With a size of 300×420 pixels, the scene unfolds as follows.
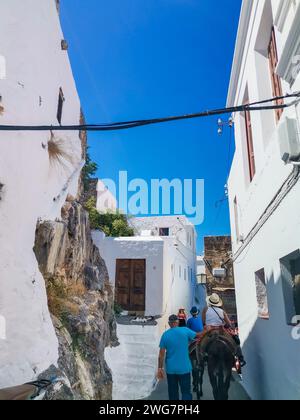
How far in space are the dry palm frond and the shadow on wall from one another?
488 centimetres

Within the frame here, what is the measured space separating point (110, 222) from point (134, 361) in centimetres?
973

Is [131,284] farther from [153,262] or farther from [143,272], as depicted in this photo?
[153,262]

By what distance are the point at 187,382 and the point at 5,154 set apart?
4514mm

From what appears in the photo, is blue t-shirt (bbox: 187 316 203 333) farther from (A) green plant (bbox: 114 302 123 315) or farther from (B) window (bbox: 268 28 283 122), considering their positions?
(A) green plant (bbox: 114 302 123 315)

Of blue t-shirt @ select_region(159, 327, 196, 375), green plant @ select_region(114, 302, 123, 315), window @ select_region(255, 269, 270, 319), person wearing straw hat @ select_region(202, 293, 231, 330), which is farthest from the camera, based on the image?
green plant @ select_region(114, 302, 123, 315)

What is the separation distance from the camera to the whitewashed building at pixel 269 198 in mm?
3738

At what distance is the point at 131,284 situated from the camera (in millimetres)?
13195

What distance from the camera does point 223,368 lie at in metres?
5.17

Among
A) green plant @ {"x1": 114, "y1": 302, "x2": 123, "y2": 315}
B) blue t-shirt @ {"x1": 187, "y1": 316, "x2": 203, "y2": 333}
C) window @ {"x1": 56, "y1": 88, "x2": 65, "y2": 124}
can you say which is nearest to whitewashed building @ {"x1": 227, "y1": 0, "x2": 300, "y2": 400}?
blue t-shirt @ {"x1": 187, "y1": 316, "x2": 203, "y2": 333}

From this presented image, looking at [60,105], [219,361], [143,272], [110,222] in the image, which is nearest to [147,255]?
[143,272]

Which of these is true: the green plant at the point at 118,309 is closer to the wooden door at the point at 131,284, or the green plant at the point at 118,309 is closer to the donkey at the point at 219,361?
the wooden door at the point at 131,284

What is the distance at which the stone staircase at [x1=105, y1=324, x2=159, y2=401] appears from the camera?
24.3 feet

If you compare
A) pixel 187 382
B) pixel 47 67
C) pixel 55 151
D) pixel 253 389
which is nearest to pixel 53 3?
pixel 47 67
